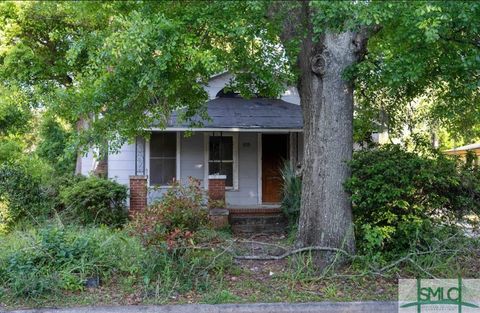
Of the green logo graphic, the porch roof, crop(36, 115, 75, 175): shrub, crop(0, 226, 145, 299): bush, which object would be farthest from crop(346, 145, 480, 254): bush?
crop(36, 115, 75, 175): shrub

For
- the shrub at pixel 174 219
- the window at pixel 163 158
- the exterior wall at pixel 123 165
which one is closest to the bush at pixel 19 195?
the exterior wall at pixel 123 165

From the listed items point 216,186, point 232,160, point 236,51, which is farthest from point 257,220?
point 236,51

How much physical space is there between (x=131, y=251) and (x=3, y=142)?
8403 millimetres

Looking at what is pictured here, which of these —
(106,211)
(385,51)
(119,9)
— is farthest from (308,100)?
(106,211)

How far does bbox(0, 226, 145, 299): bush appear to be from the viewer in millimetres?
6184

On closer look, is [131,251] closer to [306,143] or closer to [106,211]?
[306,143]

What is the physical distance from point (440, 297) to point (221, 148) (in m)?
9.01

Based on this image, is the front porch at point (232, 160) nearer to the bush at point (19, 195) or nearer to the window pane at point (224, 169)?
the window pane at point (224, 169)

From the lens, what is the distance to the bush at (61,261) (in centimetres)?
618

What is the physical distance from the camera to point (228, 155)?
47.3ft

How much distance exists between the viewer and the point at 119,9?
6309 millimetres

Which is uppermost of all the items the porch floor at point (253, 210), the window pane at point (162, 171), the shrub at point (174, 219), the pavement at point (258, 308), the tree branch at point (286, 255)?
the window pane at point (162, 171)

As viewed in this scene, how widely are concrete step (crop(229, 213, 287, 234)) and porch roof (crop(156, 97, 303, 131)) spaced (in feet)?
7.70

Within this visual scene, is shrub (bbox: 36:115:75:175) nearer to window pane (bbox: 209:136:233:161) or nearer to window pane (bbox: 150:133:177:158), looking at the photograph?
window pane (bbox: 150:133:177:158)
